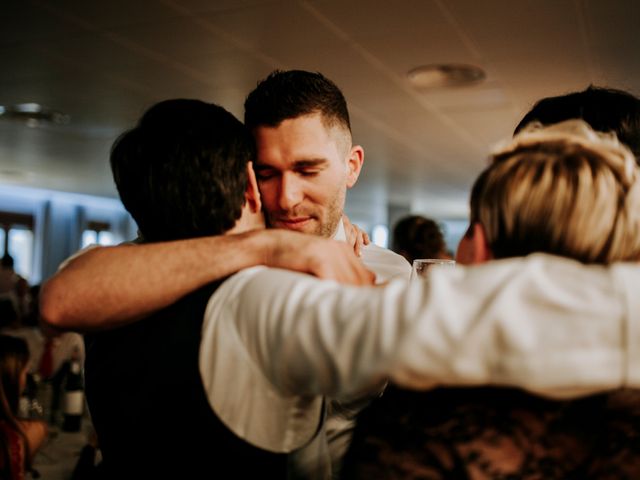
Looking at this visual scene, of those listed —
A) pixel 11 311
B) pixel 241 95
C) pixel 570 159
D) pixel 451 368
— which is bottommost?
pixel 11 311

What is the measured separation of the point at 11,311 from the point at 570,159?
17.8ft

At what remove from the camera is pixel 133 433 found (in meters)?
1.00

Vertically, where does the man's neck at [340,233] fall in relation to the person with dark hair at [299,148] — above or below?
below

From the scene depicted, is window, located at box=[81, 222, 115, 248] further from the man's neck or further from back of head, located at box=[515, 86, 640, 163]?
back of head, located at box=[515, 86, 640, 163]

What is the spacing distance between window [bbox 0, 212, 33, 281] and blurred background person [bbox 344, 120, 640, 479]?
12868 millimetres

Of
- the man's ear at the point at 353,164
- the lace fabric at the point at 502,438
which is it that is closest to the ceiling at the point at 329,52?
the man's ear at the point at 353,164

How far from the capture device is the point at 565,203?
747 millimetres

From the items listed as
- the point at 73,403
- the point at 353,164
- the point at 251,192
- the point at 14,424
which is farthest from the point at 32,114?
the point at 251,192

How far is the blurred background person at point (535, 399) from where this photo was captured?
750 millimetres

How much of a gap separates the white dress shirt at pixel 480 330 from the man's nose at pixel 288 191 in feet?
3.31

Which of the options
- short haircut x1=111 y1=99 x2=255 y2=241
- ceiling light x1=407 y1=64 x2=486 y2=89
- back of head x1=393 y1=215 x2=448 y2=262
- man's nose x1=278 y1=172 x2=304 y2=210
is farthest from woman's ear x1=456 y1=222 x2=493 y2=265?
ceiling light x1=407 y1=64 x2=486 y2=89

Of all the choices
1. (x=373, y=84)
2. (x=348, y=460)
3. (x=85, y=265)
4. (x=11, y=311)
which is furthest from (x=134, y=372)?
(x=11, y=311)

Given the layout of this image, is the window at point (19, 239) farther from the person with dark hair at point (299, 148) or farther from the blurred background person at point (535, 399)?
the blurred background person at point (535, 399)

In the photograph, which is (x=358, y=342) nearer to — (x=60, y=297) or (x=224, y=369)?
(x=224, y=369)
